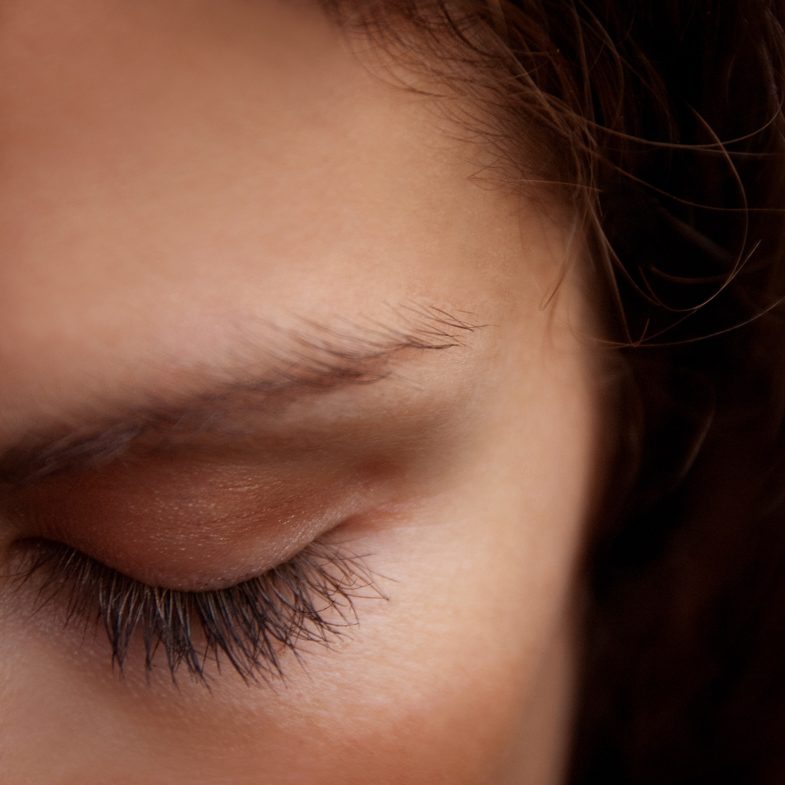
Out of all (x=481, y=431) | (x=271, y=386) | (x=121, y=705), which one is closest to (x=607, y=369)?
(x=481, y=431)

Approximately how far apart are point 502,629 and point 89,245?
299 millimetres

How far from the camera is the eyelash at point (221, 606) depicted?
0.40m

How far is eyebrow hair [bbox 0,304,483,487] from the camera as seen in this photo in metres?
0.33

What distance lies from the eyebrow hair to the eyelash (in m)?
0.08

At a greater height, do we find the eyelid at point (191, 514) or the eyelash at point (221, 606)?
the eyelid at point (191, 514)

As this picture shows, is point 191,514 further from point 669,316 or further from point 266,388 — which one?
point 669,316

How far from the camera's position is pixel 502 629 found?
1.40 ft

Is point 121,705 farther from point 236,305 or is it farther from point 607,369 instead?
point 607,369

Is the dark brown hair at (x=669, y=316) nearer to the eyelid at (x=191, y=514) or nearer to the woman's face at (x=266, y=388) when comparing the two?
the woman's face at (x=266, y=388)

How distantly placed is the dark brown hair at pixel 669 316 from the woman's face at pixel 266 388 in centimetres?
4

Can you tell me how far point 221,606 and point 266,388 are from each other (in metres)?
0.14

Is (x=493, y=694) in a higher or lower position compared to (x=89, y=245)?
lower

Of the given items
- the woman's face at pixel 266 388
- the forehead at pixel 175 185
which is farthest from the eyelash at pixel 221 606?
the forehead at pixel 175 185

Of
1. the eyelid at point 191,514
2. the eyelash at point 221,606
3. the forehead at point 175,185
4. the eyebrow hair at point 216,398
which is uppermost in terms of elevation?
the forehead at point 175,185
